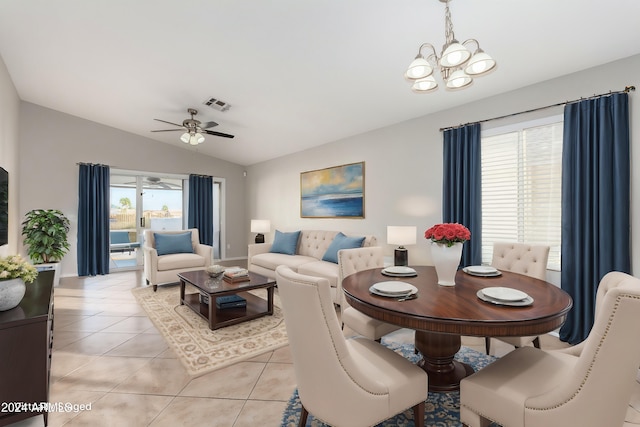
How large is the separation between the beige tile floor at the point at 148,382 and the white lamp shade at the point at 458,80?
2243 mm

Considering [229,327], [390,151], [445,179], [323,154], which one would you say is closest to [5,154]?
[229,327]

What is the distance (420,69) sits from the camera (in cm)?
194

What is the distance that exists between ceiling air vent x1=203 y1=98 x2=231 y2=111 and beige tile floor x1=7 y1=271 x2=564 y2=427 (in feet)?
9.56

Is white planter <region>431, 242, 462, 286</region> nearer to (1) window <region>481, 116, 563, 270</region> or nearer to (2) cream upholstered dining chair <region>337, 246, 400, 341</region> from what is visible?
(2) cream upholstered dining chair <region>337, 246, 400, 341</region>

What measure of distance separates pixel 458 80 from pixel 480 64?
0.84 ft

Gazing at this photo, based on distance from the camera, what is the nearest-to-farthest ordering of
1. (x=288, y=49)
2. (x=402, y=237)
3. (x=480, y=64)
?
1. (x=480, y=64)
2. (x=288, y=49)
3. (x=402, y=237)

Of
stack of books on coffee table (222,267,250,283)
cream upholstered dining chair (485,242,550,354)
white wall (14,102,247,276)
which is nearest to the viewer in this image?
cream upholstered dining chair (485,242,550,354)

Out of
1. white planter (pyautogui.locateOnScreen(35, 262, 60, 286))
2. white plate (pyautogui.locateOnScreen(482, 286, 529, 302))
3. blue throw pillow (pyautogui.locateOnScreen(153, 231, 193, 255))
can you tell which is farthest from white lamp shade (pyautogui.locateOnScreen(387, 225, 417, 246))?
white planter (pyautogui.locateOnScreen(35, 262, 60, 286))

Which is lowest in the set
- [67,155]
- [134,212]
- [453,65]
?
[134,212]

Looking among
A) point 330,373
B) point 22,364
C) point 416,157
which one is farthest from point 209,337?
point 416,157

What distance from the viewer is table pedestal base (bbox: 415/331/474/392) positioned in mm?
2006

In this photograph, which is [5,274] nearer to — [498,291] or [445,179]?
[498,291]

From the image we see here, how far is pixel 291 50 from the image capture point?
9.61 ft

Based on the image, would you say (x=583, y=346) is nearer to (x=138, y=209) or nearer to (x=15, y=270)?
(x=15, y=270)
